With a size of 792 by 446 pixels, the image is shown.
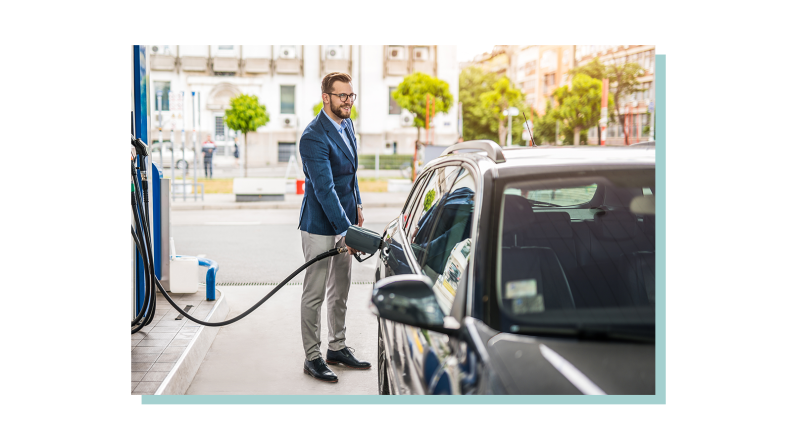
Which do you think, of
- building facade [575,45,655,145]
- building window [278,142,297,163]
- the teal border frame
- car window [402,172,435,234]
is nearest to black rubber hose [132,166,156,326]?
the teal border frame

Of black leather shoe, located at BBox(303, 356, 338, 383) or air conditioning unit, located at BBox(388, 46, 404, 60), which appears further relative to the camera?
air conditioning unit, located at BBox(388, 46, 404, 60)

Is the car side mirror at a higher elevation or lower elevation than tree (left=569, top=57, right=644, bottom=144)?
lower

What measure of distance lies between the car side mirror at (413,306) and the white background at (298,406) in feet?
2.35

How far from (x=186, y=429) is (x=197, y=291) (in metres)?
2.83

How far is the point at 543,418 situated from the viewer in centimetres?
232

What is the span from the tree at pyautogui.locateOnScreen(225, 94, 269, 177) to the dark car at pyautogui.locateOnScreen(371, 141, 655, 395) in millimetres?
20997

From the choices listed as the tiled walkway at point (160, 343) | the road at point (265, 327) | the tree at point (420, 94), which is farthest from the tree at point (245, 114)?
the tiled walkway at point (160, 343)

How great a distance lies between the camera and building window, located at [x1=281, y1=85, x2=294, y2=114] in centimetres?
2368

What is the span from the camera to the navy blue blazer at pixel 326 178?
3656 millimetres

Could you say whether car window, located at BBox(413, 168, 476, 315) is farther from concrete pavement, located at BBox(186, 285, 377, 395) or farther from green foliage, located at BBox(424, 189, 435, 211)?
concrete pavement, located at BBox(186, 285, 377, 395)
